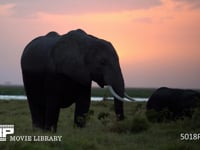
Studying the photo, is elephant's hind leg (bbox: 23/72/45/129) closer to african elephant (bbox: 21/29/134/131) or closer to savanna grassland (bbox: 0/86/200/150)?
african elephant (bbox: 21/29/134/131)

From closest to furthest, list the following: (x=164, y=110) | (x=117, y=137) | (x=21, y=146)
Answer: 1. (x=21, y=146)
2. (x=117, y=137)
3. (x=164, y=110)

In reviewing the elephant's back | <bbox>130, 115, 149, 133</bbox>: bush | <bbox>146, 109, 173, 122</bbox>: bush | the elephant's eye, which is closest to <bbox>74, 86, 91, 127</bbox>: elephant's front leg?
the elephant's eye

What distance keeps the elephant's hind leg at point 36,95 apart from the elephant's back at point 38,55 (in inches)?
8.5

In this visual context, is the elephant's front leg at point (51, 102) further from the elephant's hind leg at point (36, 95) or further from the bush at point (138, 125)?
the bush at point (138, 125)

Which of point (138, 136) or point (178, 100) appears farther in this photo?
point (178, 100)

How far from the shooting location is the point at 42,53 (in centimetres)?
1179

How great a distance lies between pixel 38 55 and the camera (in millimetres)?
11930

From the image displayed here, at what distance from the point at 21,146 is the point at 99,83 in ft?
10.3

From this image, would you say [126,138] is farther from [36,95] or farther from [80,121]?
[36,95]

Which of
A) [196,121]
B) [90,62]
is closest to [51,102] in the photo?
[90,62]

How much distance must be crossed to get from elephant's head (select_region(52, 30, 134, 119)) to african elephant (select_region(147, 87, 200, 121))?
3.43 metres

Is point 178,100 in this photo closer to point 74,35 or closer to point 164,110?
point 164,110

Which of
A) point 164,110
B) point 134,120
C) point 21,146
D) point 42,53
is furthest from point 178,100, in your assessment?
point 21,146

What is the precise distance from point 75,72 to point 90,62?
1.37 ft
